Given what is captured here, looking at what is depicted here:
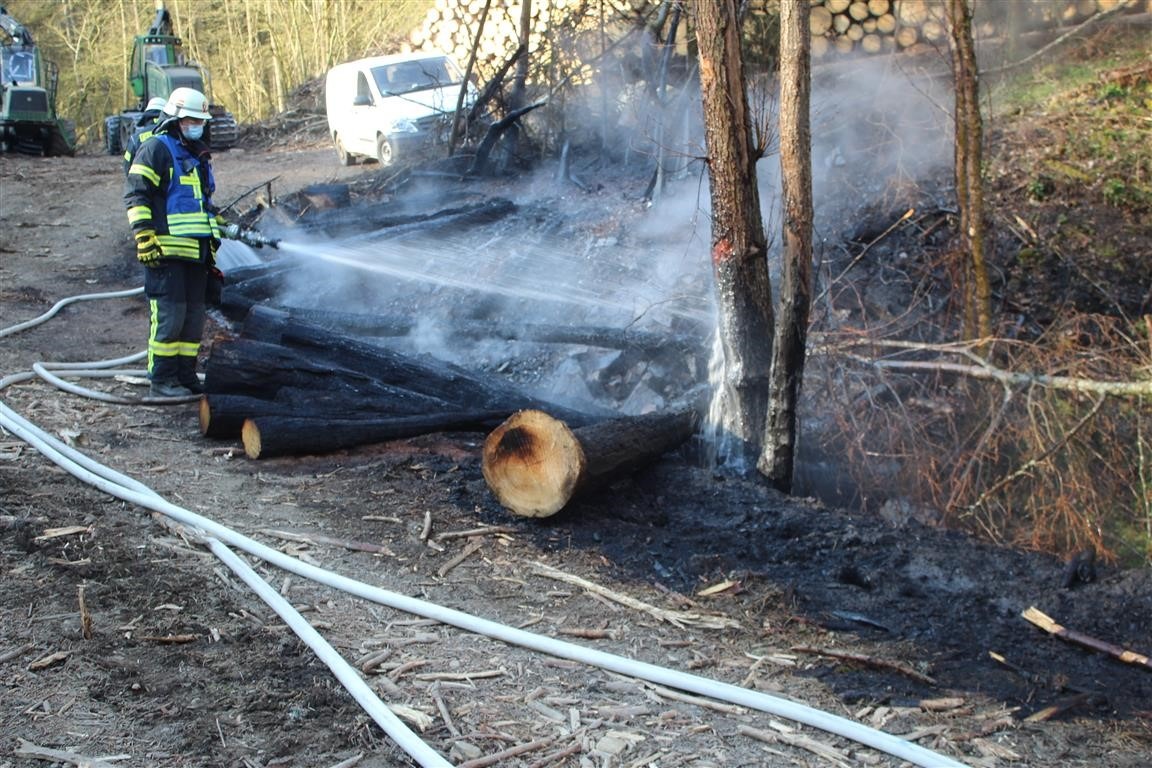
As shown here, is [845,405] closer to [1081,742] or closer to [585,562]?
[585,562]

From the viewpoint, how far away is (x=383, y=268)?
35.6ft

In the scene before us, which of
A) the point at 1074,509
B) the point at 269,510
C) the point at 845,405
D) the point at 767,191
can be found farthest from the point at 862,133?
the point at 269,510

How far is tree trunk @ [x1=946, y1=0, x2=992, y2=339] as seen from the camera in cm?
686

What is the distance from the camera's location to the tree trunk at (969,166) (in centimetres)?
686

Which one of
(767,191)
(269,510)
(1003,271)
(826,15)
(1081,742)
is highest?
(826,15)

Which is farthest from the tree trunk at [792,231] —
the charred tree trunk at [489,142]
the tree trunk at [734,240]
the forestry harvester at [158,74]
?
the forestry harvester at [158,74]

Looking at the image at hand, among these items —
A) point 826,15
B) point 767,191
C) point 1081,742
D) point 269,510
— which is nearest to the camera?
point 1081,742

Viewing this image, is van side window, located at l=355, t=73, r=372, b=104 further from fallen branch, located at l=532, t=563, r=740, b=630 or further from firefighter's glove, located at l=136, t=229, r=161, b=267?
fallen branch, located at l=532, t=563, r=740, b=630

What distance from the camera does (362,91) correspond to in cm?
1747

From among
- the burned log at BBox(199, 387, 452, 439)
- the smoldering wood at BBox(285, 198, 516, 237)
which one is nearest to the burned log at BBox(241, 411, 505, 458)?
the burned log at BBox(199, 387, 452, 439)

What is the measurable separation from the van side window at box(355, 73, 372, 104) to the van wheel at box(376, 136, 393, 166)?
69 centimetres

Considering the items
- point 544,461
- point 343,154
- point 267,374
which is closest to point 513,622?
point 544,461

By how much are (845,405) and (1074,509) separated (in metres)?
1.46

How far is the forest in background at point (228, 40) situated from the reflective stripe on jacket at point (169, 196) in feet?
59.8
